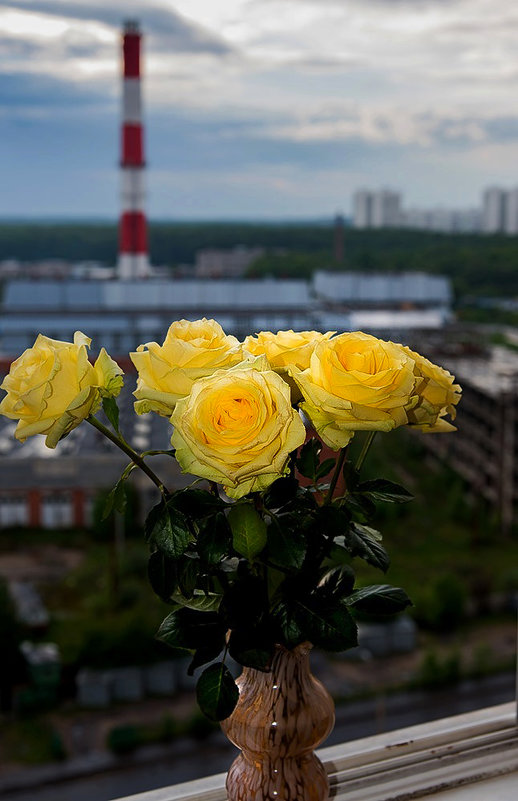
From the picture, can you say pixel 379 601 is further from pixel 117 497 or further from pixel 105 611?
pixel 105 611

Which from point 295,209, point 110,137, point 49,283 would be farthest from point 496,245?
point 49,283

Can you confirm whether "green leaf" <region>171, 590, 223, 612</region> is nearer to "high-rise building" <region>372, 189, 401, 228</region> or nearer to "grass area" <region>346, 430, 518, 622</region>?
"grass area" <region>346, 430, 518, 622</region>

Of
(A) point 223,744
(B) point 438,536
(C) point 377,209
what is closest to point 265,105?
(C) point 377,209

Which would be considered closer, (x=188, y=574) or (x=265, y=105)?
(x=188, y=574)

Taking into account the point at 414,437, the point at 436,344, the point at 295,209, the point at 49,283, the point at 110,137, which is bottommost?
the point at 414,437

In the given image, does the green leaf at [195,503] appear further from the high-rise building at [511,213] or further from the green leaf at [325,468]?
the high-rise building at [511,213]

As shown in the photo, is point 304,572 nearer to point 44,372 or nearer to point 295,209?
point 44,372

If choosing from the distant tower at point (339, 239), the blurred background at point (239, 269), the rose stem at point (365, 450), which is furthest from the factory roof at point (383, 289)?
the rose stem at point (365, 450)
